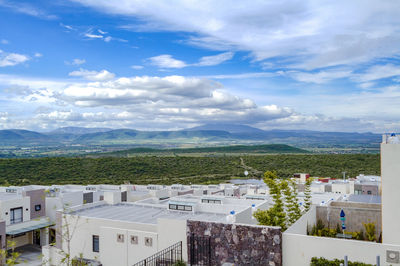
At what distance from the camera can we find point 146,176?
88938 mm

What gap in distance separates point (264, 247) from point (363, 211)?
20.6ft

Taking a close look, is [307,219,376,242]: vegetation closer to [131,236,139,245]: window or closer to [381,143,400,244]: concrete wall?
[381,143,400,244]: concrete wall

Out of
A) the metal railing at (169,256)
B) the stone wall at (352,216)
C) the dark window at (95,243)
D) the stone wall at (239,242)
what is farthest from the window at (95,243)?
the stone wall at (352,216)

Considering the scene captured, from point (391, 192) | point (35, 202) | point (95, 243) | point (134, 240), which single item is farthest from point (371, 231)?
point (35, 202)

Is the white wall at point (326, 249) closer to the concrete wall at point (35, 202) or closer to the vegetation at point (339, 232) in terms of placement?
the vegetation at point (339, 232)

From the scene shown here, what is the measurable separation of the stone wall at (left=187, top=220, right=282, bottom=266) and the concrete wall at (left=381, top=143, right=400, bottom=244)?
418 cm

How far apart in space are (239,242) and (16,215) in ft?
88.0

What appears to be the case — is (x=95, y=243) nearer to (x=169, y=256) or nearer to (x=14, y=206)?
(x=169, y=256)

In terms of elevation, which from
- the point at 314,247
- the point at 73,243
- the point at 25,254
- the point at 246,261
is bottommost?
the point at 25,254

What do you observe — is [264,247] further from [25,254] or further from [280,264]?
[25,254]

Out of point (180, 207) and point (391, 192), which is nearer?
point (391, 192)

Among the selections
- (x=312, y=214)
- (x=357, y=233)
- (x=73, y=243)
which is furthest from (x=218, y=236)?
(x=73, y=243)

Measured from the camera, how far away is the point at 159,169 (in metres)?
98.1

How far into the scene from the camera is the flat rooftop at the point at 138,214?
20578 mm
